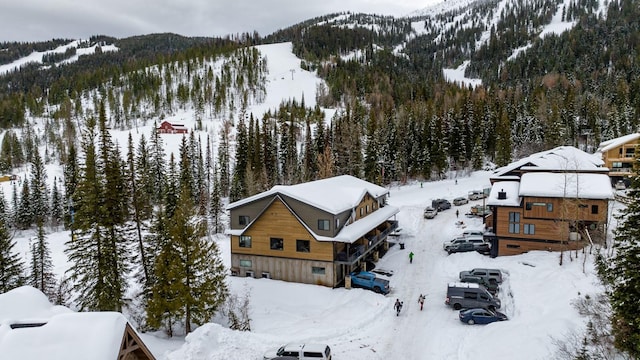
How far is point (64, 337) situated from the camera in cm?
1041

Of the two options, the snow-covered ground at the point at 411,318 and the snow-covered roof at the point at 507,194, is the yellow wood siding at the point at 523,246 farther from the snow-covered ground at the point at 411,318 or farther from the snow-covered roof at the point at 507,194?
the snow-covered roof at the point at 507,194

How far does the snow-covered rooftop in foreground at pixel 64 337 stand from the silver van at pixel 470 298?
22.4m

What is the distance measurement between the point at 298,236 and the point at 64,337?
2411cm

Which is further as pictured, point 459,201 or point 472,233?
point 459,201

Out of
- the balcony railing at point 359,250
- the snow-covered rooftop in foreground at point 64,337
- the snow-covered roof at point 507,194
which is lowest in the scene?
the balcony railing at point 359,250

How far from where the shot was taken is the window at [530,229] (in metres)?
36.7

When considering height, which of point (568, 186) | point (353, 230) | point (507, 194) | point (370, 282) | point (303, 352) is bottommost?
point (370, 282)

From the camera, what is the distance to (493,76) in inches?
7269

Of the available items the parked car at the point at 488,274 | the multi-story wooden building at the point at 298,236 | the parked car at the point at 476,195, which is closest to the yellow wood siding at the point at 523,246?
the parked car at the point at 488,274

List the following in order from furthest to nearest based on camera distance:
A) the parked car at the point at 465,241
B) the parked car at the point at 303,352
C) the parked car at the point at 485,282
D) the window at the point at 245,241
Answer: the parked car at the point at 465,241 → the window at the point at 245,241 → the parked car at the point at 485,282 → the parked car at the point at 303,352

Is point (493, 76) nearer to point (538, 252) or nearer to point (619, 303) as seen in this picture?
point (538, 252)

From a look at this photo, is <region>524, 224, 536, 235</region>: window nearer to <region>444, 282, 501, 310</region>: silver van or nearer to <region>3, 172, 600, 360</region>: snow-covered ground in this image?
<region>3, 172, 600, 360</region>: snow-covered ground

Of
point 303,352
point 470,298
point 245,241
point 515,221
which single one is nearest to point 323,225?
point 245,241

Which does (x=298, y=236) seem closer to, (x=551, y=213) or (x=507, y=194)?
(x=507, y=194)
